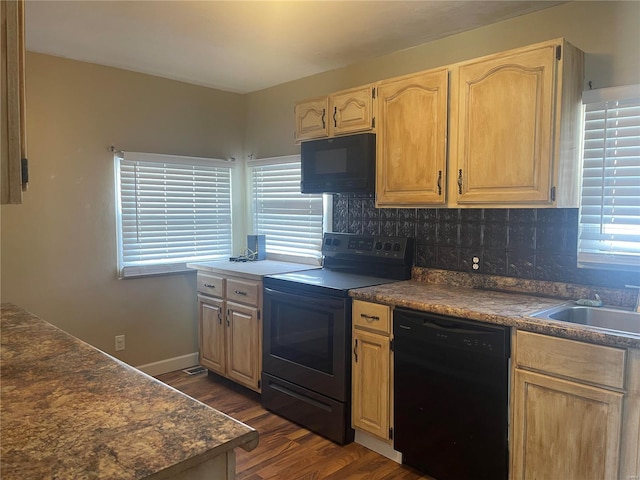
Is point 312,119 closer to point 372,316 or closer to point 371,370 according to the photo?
point 372,316

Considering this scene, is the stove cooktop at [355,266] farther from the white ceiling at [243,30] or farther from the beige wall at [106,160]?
the white ceiling at [243,30]

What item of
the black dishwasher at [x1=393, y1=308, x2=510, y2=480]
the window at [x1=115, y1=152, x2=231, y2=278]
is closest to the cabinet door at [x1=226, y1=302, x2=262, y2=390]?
the window at [x1=115, y1=152, x2=231, y2=278]

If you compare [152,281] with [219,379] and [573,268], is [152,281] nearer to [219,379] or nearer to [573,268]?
[219,379]

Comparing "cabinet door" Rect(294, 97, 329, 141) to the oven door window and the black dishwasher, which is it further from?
the black dishwasher

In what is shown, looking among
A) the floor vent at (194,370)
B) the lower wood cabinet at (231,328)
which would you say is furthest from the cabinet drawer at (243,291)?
the floor vent at (194,370)

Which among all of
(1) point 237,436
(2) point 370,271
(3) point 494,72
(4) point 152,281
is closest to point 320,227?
(2) point 370,271

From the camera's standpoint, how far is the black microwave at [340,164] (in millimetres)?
2913

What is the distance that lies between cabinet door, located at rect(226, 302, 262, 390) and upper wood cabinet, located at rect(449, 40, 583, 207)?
1660mm

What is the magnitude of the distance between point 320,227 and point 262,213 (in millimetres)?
768

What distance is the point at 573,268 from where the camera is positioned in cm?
238

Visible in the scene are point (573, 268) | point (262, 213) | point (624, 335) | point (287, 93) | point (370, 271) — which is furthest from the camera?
point (262, 213)

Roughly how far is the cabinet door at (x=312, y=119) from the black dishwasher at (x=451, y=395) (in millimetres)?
1405

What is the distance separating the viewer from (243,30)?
278 cm

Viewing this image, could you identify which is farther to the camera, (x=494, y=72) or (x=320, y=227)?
(x=320, y=227)
